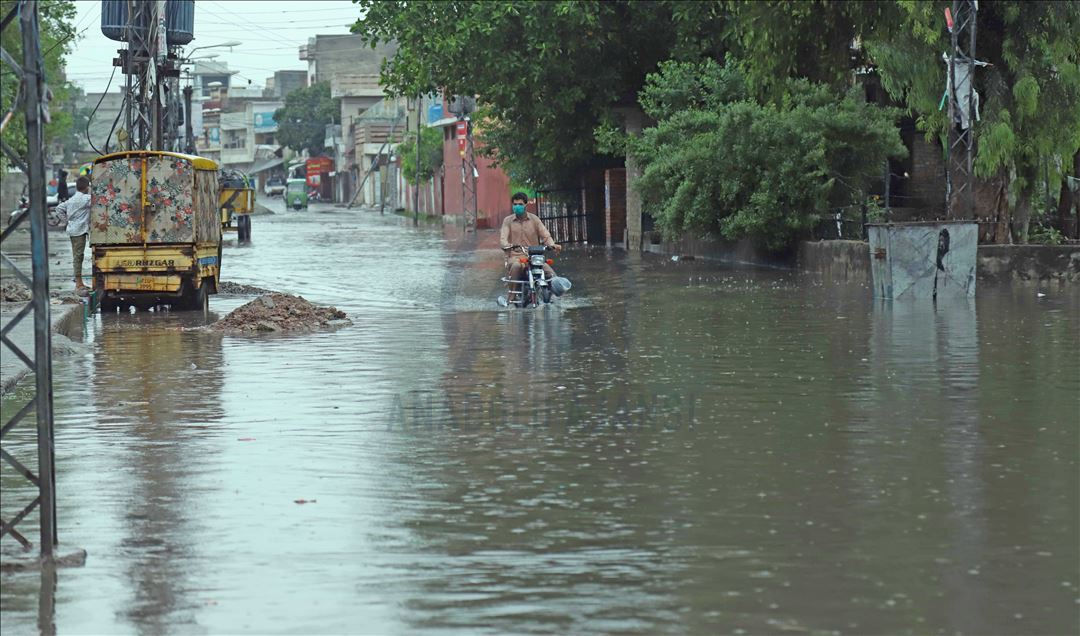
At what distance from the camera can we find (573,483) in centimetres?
909

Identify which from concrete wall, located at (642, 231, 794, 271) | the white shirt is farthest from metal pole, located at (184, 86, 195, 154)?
the white shirt

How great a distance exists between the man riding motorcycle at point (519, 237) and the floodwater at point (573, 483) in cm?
401

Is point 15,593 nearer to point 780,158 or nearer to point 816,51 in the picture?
point 816,51

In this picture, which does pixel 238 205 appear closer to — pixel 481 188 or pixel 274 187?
pixel 481 188

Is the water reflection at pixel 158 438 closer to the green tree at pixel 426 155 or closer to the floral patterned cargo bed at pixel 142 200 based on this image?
the floral patterned cargo bed at pixel 142 200

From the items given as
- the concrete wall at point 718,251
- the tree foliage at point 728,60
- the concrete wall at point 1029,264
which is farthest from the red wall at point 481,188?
the concrete wall at point 1029,264

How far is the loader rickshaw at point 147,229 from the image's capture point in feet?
76.7

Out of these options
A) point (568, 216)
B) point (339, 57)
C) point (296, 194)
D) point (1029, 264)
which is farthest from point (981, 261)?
point (339, 57)

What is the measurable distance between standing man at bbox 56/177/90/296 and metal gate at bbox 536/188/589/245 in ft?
83.8

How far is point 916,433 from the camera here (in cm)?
1054

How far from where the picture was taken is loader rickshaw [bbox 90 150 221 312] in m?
23.4

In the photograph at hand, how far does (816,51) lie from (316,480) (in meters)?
19.0

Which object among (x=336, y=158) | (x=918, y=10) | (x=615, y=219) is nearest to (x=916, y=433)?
(x=918, y=10)

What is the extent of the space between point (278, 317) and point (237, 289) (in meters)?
8.39
